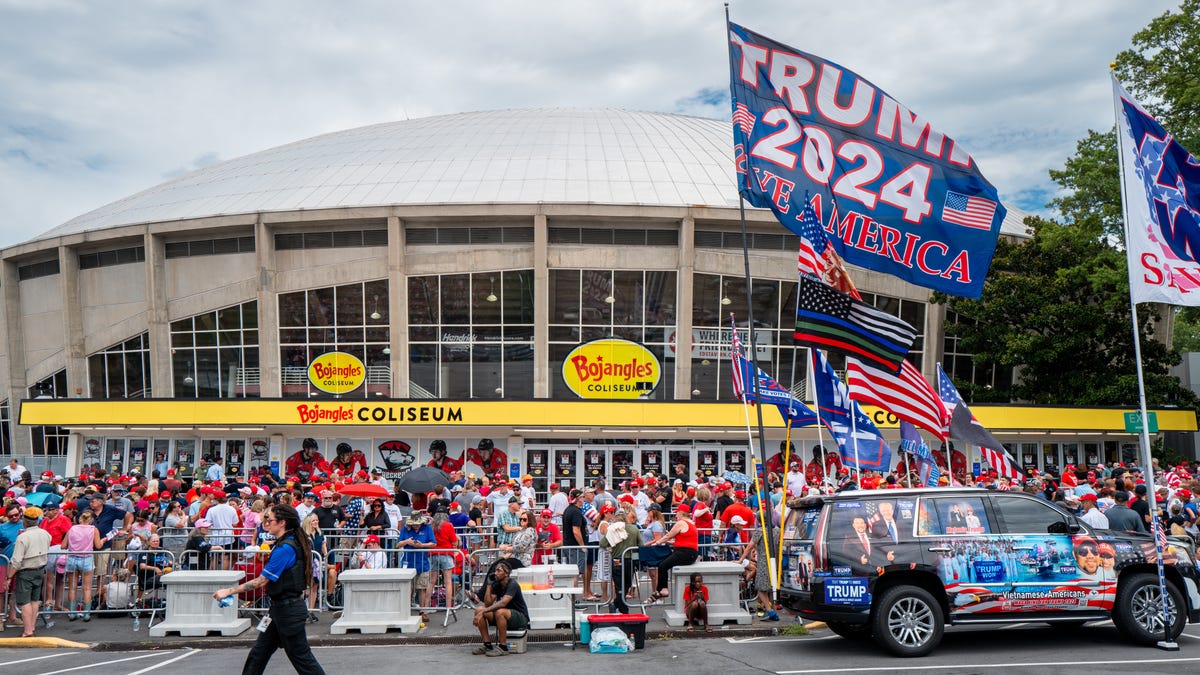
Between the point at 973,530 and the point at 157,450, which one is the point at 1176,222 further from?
the point at 157,450

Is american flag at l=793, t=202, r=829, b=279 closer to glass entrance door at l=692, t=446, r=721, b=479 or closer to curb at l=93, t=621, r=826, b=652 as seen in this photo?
curb at l=93, t=621, r=826, b=652

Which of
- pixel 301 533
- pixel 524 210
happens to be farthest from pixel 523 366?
pixel 301 533

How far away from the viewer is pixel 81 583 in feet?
49.4

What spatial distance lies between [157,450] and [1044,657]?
100 feet

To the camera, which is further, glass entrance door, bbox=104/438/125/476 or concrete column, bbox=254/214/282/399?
concrete column, bbox=254/214/282/399

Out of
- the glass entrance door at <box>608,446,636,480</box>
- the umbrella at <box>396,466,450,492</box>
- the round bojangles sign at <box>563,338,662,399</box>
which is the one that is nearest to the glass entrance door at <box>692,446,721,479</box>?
the glass entrance door at <box>608,446,636,480</box>

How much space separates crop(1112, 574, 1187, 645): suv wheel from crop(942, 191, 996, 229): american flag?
492cm

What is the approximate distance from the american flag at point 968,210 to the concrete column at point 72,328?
36.8m

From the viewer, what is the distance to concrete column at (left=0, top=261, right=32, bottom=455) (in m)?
40.4

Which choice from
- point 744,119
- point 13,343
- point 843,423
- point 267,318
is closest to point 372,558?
point 843,423

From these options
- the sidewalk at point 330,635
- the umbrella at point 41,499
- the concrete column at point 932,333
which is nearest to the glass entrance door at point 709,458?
the concrete column at point 932,333

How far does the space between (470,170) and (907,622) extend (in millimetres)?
32436

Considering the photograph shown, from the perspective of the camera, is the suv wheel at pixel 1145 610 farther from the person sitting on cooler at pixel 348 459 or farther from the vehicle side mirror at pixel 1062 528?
the person sitting on cooler at pixel 348 459

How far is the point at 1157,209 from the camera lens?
1208 cm
